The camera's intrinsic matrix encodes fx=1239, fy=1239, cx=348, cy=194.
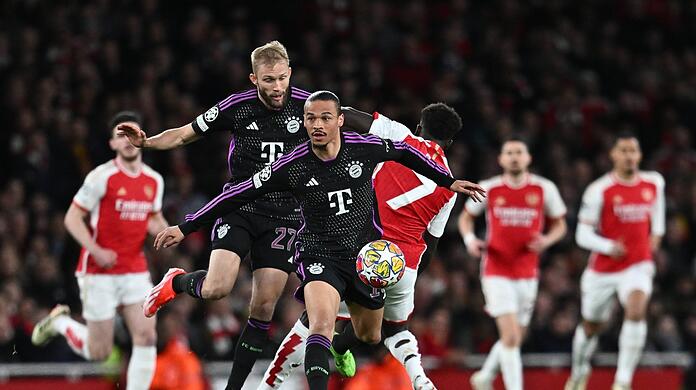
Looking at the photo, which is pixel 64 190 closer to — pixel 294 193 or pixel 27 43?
pixel 27 43

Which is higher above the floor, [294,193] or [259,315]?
[294,193]

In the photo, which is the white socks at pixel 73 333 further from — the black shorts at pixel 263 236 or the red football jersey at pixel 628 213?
the red football jersey at pixel 628 213

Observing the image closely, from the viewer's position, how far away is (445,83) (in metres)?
Result: 17.3

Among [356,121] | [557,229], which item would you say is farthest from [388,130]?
[557,229]

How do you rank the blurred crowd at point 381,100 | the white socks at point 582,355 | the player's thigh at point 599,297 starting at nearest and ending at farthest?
the white socks at point 582,355 < the player's thigh at point 599,297 < the blurred crowd at point 381,100

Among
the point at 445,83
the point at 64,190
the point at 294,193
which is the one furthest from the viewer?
the point at 445,83

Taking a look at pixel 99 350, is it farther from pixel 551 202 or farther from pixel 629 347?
pixel 629 347

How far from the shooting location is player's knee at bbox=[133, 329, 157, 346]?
412 inches

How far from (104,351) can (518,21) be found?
10.6m

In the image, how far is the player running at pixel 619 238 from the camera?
1217cm

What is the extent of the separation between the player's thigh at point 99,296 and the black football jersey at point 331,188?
2538mm

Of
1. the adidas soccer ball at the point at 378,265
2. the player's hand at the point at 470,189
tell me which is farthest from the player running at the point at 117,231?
the player's hand at the point at 470,189

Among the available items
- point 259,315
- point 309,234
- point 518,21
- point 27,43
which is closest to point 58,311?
point 259,315

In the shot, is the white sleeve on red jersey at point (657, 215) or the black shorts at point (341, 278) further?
the white sleeve on red jersey at point (657, 215)
